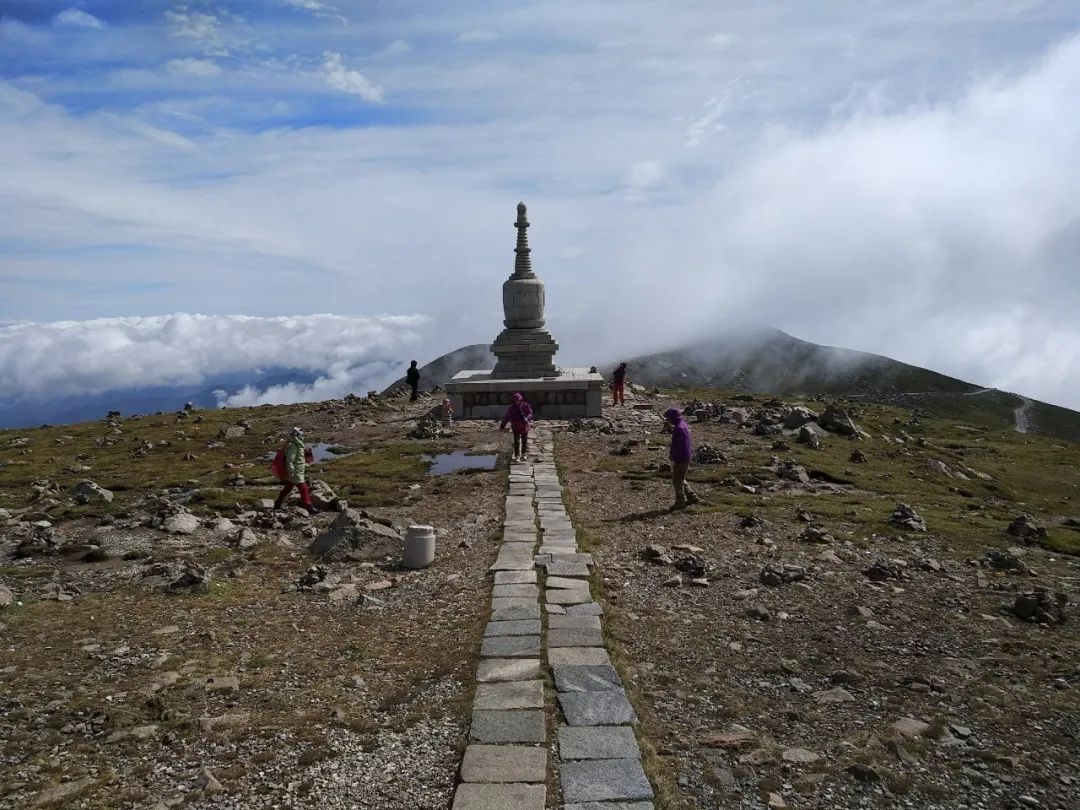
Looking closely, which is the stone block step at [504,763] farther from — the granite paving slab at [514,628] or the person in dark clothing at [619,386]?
the person in dark clothing at [619,386]

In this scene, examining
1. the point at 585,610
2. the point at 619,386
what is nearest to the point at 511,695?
the point at 585,610

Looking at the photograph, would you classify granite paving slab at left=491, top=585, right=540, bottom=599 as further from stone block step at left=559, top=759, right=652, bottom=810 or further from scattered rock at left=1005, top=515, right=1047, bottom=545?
scattered rock at left=1005, top=515, right=1047, bottom=545

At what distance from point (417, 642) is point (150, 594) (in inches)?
195

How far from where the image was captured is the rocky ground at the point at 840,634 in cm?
710

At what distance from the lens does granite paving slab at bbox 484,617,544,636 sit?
33.6 ft

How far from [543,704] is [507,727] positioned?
0.57 meters

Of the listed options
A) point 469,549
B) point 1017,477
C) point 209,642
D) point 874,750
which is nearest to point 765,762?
point 874,750

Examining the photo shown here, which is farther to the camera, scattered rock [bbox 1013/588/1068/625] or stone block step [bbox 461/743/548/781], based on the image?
scattered rock [bbox 1013/588/1068/625]

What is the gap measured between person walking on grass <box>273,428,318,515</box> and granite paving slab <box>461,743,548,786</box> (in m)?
11.1

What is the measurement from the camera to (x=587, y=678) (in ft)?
29.1

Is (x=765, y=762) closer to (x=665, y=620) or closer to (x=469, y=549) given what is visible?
(x=665, y=620)

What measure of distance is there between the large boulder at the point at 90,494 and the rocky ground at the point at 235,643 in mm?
66

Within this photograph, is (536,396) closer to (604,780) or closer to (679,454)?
(679,454)

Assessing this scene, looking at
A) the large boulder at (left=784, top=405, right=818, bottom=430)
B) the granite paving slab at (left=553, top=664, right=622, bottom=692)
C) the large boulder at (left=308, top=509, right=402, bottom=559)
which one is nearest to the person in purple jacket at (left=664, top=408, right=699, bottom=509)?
the large boulder at (left=308, top=509, right=402, bottom=559)
